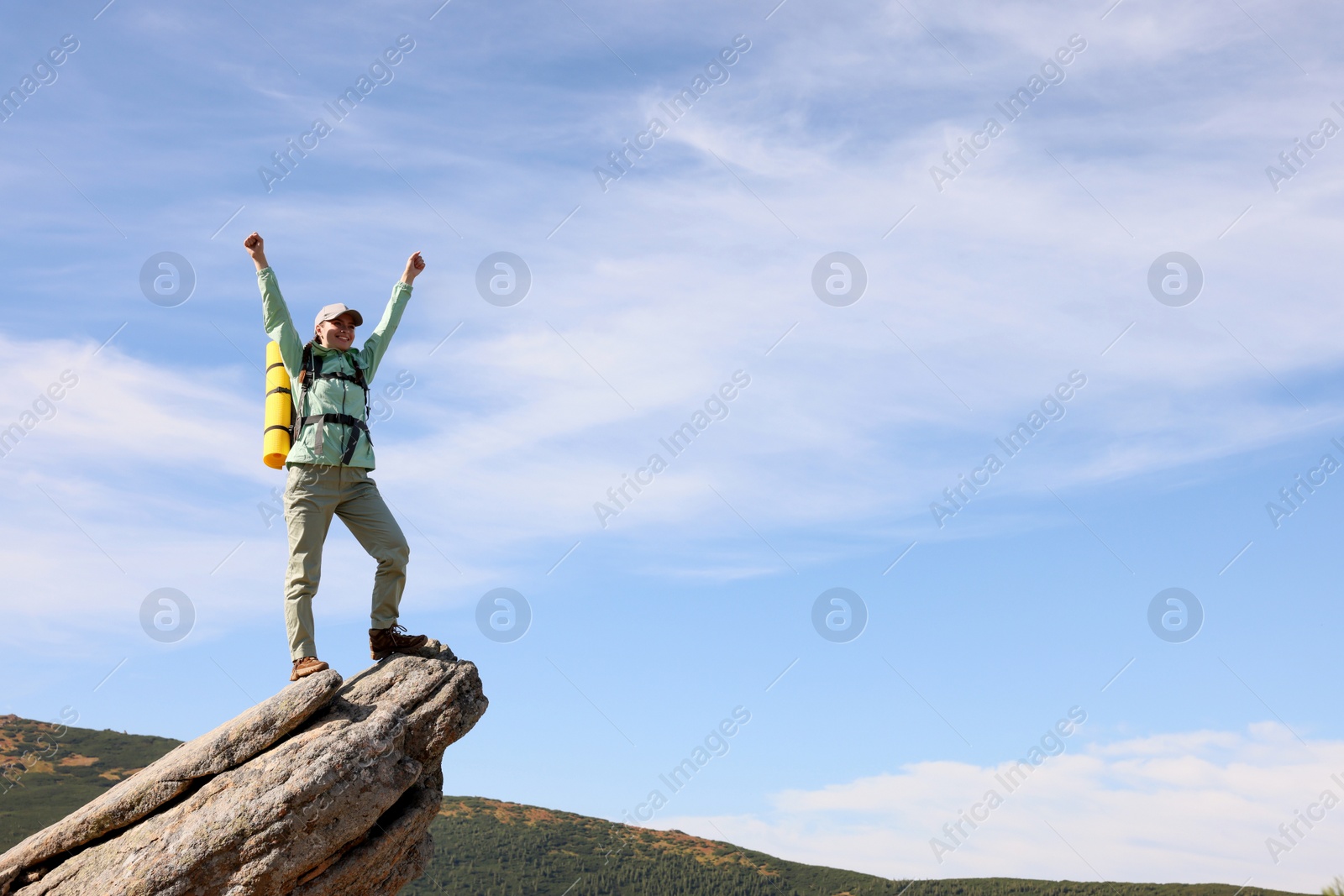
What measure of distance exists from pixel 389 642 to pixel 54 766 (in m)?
59.2

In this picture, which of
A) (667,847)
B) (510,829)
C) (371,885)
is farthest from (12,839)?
(371,885)

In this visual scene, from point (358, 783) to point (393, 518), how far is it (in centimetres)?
380

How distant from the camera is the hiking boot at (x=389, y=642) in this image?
1606cm

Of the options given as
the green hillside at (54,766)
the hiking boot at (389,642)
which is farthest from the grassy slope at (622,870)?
the hiking boot at (389,642)

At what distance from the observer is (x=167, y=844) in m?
13.5

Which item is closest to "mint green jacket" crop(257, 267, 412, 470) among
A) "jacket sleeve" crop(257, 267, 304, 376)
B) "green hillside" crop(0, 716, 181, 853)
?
"jacket sleeve" crop(257, 267, 304, 376)

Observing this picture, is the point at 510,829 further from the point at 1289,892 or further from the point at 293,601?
the point at 293,601

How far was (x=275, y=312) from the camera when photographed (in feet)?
48.5

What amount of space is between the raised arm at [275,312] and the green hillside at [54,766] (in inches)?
1788

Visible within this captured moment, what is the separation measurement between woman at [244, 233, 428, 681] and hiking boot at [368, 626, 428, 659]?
413mm

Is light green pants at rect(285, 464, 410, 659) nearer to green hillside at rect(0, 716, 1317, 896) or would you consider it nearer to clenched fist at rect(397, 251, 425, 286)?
clenched fist at rect(397, 251, 425, 286)

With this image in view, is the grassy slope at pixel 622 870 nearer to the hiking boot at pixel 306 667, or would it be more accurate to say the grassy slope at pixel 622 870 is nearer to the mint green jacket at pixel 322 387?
the hiking boot at pixel 306 667

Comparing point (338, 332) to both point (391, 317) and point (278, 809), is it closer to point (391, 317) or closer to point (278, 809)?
point (391, 317)

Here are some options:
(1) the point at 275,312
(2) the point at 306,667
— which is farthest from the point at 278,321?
(2) the point at 306,667
